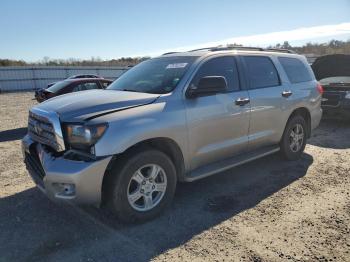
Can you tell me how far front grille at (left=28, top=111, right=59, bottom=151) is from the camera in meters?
3.77

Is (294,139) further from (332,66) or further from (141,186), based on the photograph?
(332,66)

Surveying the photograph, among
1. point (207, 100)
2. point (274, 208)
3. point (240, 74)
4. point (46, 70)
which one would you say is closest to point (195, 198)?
point (274, 208)

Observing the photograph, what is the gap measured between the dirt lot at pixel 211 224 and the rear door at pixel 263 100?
0.65 m

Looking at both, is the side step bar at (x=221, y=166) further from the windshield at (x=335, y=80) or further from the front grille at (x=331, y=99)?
the windshield at (x=335, y=80)

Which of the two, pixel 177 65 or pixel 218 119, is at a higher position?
pixel 177 65

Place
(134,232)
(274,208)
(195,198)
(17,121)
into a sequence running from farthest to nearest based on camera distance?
(17,121), (195,198), (274,208), (134,232)

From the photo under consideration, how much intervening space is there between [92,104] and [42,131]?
0.70 metres

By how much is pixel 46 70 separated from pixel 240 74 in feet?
92.0

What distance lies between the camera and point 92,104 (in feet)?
12.6

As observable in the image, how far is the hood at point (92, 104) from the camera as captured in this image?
3.67 m

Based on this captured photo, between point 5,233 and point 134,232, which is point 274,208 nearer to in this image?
point 134,232

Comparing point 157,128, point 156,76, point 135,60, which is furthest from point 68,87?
point 135,60

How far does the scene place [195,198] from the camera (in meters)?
4.69

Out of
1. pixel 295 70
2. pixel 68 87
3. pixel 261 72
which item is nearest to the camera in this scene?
pixel 261 72
